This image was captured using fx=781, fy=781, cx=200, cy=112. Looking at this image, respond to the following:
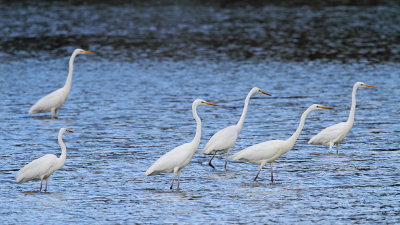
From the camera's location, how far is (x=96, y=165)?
51.8 feet

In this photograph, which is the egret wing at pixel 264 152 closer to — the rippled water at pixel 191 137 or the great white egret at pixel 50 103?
the rippled water at pixel 191 137

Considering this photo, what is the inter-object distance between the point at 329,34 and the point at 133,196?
1128 inches

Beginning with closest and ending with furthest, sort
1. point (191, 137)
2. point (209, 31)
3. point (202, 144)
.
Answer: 1. point (202, 144)
2. point (191, 137)
3. point (209, 31)

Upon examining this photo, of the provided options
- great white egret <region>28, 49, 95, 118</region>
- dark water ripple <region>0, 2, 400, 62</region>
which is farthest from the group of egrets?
dark water ripple <region>0, 2, 400, 62</region>

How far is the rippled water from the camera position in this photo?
12.6m

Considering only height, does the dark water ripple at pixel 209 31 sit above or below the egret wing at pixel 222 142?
above

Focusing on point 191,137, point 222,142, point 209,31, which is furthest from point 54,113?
point 209,31

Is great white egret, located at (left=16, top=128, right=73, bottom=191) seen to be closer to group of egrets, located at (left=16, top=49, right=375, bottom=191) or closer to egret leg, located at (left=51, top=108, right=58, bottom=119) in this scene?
group of egrets, located at (left=16, top=49, right=375, bottom=191)

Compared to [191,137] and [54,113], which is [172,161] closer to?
[191,137]

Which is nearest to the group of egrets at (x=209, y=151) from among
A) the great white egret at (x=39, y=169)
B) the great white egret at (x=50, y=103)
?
the great white egret at (x=39, y=169)

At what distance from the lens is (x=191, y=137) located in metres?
18.5

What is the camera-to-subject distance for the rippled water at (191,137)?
12578mm

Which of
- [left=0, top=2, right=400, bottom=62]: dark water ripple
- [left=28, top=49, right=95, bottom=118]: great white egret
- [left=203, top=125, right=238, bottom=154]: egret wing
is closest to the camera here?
[left=203, top=125, right=238, bottom=154]: egret wing

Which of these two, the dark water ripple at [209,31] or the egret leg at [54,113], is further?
the dark water ripple at [209,31]
